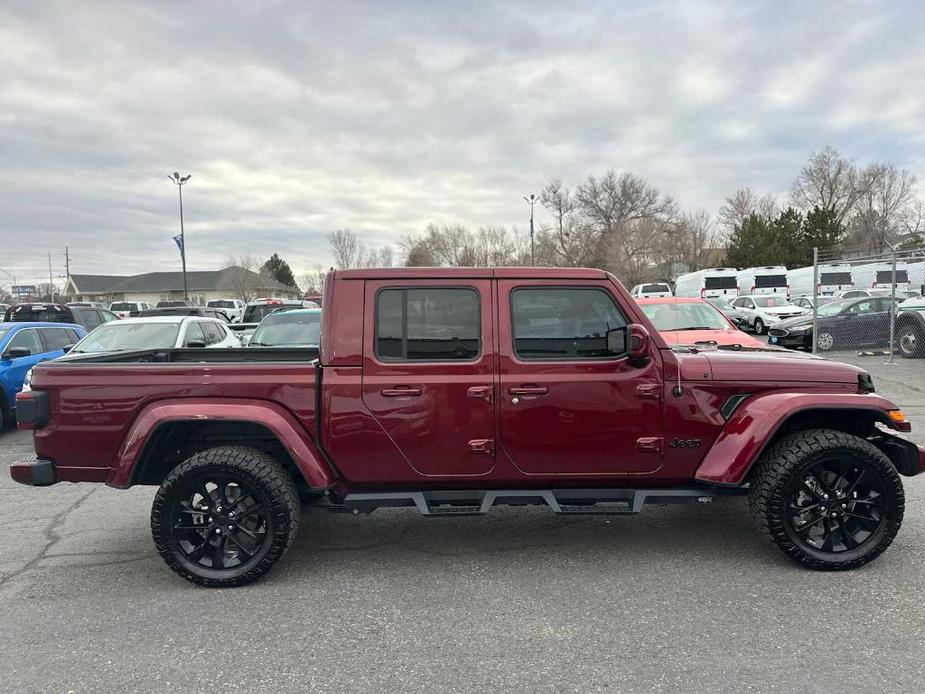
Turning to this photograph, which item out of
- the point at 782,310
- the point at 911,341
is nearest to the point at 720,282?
the point at 782,310

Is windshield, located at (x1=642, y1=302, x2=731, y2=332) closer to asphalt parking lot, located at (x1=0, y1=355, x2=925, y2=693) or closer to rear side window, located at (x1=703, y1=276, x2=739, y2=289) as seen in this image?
asphalt parking lot, located at (x1=0, y1=355, x2=925, y2=693)

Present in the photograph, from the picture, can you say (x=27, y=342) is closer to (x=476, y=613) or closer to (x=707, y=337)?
(x=476, y=613)

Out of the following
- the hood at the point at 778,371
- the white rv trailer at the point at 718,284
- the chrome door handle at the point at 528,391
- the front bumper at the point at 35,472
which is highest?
the white rv trailer at the point at 718,284

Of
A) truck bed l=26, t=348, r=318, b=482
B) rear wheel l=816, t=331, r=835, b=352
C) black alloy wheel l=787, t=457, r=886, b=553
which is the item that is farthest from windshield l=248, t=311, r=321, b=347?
rear wheel l=816, t=331, r=835, b=352

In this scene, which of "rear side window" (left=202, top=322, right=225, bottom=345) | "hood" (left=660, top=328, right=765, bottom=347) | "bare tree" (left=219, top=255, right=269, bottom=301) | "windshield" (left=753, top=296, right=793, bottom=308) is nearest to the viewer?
"hood" (left=660, top=328, right=765, bottom=347)

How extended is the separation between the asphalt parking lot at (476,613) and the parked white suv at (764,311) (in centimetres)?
1884

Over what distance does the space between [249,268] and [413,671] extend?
78.8 m

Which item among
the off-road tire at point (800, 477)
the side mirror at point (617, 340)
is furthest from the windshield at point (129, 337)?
the off-road tire at point (800, 477)

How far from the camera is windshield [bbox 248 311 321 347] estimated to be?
9.40 m

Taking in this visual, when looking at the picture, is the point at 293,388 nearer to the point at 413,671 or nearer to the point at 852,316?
the point at 413,671

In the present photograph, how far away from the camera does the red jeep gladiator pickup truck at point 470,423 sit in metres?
3.62

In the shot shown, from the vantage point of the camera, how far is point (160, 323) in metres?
9.17

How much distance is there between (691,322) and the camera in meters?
9.19

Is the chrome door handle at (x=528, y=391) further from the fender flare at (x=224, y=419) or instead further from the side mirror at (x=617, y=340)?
the fender flare at (x=224, y=419)
